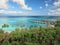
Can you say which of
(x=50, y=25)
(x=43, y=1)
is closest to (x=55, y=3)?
(x=43, y=1)

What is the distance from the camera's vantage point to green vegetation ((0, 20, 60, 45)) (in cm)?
215

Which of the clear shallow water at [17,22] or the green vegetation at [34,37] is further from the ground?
the clear shallow water at [17,22]

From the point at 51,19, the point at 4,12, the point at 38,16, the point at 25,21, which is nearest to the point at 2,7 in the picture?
the point at 4,12

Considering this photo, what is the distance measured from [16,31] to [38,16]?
355 millimetres

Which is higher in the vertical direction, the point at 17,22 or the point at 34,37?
the point at 17,22

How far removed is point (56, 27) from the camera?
2.23 meters

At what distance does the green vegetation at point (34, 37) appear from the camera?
2.15 m

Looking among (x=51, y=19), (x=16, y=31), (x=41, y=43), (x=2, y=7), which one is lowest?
(x=41, y=43)

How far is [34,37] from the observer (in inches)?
85.9

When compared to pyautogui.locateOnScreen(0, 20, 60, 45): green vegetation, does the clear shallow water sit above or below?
above

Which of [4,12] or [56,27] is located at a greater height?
[4,12]

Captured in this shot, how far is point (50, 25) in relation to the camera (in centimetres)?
224

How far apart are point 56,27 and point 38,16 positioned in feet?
0.95

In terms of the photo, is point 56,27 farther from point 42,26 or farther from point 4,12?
point 4,12
